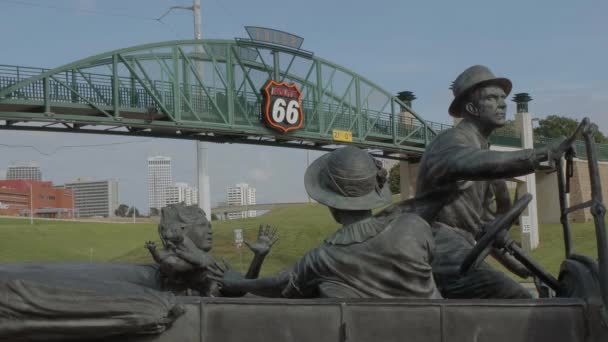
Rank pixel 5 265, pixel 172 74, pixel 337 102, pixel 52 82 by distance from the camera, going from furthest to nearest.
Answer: pixel 337 102, pixel 172 74, pixel 52 82, pixel 5 265

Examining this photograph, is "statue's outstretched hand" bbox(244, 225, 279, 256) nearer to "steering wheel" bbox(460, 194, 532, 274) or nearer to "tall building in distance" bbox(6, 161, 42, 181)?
"steering wheel" bbox(460, 194, 532, 274)

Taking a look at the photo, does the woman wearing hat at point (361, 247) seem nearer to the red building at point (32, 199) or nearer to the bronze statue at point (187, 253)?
the bronze statue at point (187, 253)

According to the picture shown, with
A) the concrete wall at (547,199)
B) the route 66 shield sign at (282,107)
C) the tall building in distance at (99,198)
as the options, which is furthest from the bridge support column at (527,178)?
the tall building in distance at (99,198)

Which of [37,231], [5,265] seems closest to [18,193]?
[37,231]

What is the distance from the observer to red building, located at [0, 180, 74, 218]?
92.7 m

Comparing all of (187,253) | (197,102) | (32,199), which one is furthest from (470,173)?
(32,199)

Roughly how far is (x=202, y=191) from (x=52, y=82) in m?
7.81

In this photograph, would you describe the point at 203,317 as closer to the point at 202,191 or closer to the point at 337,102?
the point at 202,191

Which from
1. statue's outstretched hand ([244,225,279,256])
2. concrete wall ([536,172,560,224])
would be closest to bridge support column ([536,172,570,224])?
concrete wall ([536,172,560,224])

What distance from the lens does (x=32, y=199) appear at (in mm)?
93125

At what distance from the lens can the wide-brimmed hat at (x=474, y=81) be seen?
4.25 meters

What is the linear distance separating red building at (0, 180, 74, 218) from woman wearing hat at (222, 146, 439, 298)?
92.4m

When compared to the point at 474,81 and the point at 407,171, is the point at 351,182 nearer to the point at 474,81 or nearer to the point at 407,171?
the point at 474,81

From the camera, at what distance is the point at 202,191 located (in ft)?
91.9
